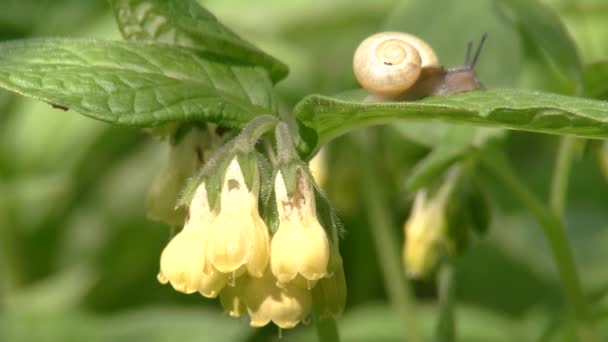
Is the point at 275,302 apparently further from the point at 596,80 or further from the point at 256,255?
the point at 596,80

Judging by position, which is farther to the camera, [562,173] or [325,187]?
[325,187]

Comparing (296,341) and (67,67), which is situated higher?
(67,67)

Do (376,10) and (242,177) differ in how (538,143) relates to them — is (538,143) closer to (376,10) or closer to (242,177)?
(376,10)

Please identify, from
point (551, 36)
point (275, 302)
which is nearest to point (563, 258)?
point (551, 36)

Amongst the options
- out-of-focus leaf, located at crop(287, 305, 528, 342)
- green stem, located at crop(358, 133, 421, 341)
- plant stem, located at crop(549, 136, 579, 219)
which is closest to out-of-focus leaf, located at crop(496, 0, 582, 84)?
plant stem, located at crop(549, 136, 579, 219)

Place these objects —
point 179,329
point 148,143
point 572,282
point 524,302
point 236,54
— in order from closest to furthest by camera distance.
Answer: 1. point 236,54
2. point 572,282
3. point 179,329
4. point 524,302
5. point 148,143

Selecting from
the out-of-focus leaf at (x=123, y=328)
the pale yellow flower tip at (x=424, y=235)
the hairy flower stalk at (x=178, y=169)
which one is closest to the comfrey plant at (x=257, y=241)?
the hairy flower stalk at (x=178, y=169)

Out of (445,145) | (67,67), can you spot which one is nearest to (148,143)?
(445,145)

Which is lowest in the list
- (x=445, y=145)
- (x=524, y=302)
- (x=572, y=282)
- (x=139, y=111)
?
(x=524, y=302)
